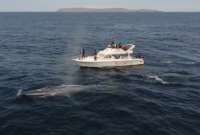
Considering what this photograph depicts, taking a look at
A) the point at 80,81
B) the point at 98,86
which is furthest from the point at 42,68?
the point at 98,86

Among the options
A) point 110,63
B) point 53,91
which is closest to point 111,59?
point 110,63

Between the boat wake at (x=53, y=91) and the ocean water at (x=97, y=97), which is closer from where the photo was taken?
the ocean water at (x=97, y=97)

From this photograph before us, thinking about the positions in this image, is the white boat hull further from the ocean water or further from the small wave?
the small wave

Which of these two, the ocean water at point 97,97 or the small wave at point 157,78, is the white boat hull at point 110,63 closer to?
the ocean water at point 97,97

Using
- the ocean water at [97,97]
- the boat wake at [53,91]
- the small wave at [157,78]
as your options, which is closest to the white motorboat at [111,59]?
the ocean water at [97,97]

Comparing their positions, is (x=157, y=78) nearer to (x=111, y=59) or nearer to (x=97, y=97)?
(x=111, y=59)

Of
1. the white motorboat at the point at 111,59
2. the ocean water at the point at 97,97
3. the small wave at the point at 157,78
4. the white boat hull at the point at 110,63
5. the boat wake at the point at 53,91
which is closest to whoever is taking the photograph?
the ocean water at the point at 97,97

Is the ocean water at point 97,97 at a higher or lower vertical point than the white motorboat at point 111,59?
lower
